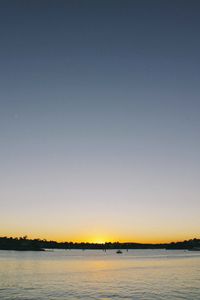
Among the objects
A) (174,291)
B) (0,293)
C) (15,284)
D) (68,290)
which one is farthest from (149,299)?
(15,284)

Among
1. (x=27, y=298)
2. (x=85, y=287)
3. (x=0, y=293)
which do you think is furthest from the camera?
(x=85, y=287)

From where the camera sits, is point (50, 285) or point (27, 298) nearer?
point (27, 298)

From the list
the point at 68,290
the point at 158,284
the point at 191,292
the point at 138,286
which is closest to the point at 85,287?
the point at 68,290

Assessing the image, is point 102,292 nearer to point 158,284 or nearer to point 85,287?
point 85,287

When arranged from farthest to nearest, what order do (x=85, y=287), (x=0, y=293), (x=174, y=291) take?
(x=85, y=287), (x=174, y=291), (x=0, y=293)

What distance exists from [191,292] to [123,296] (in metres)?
11.4

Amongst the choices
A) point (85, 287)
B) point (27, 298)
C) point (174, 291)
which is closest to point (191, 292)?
point (174, 291)

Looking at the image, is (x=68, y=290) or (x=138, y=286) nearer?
(x=68, y=290)

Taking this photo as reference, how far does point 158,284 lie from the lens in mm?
69500

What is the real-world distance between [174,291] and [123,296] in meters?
9.87

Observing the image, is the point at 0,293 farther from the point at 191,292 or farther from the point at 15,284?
the point at 191,292

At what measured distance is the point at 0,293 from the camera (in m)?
55.3

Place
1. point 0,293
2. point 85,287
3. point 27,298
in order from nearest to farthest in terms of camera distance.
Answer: point 27,298 → point 0,293 → point 85,287

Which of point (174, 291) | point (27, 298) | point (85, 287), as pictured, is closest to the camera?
point (27, 298)
